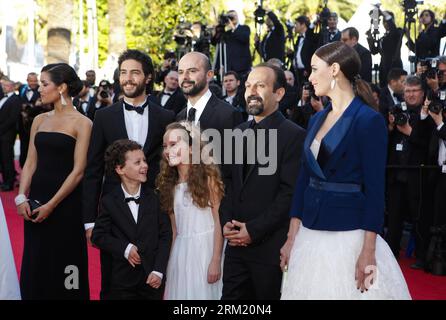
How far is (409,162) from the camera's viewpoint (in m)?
8.53

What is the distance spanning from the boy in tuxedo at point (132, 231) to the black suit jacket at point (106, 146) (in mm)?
167

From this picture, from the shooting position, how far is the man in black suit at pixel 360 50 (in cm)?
1155

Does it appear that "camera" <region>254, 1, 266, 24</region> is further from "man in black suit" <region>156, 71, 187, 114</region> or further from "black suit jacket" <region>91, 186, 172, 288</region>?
"black suit jacket" <region>91, 186, 172, 288</region>

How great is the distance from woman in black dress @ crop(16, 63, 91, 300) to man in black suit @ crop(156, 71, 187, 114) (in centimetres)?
544

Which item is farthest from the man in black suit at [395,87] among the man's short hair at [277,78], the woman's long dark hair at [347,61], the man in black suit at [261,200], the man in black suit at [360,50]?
the woman's long dark hair at [347,61]

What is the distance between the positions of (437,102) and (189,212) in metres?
3.81

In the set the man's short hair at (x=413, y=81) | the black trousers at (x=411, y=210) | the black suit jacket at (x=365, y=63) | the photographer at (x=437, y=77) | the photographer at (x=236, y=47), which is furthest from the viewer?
the photographer at (x=236, y=47)

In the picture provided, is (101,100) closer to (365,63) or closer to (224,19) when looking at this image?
(224,19)

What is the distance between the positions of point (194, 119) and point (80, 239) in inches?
47.2

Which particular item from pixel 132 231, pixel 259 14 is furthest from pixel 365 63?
pixel 132 231

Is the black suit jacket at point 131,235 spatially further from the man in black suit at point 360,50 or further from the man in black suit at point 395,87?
the man in black suit at point 360,50

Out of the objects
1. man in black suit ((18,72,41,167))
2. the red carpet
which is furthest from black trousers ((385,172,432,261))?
man in black suit ((18,72,41,167))

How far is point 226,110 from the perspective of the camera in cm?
530
